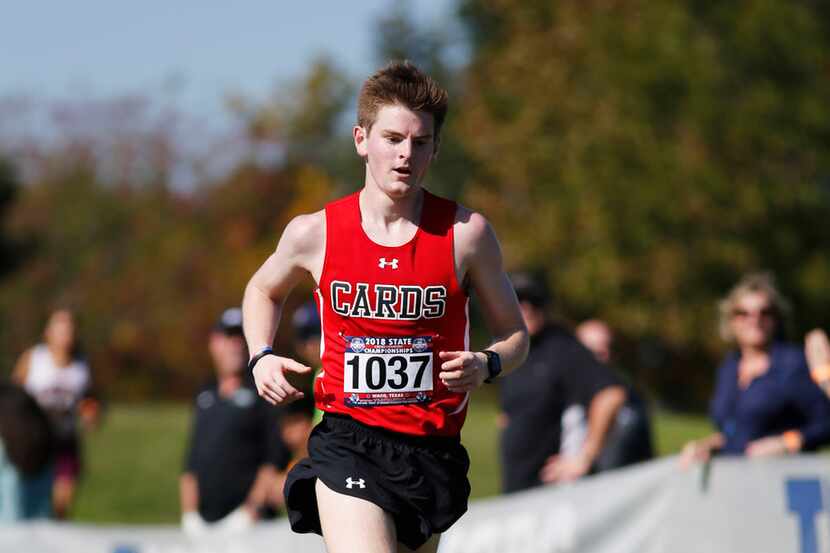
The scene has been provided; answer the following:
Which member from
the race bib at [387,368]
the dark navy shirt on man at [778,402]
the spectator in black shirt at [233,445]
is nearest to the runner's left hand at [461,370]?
the race bib at [387,368]

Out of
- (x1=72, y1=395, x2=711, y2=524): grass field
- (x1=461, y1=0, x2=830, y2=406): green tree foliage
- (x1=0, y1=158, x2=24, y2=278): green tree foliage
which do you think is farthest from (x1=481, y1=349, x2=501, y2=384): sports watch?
(x1=0, y1=158, x2=24, y2=278): green tree foliage

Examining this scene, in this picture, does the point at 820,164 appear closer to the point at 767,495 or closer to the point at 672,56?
the point at 672,56

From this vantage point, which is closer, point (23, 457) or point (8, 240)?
point (23, 457)

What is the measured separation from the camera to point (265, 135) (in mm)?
60438

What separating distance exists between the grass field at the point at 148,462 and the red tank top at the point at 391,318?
15283 millimetres

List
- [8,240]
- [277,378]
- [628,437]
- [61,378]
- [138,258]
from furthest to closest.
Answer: [138,258] → [8,240] → [61,378] → [628,437] → [277,378]

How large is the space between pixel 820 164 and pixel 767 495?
99.7ft

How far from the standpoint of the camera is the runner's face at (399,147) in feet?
16.0

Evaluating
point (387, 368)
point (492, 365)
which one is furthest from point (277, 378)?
point (492, 365)

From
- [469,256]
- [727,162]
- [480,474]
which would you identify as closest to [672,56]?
[727,162]

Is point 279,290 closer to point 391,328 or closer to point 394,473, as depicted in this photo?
point 391,328

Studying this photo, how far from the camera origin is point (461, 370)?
4.71 m

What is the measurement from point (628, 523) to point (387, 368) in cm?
448

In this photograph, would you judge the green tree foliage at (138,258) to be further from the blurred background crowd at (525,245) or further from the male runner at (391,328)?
the male runner at (391,328)
